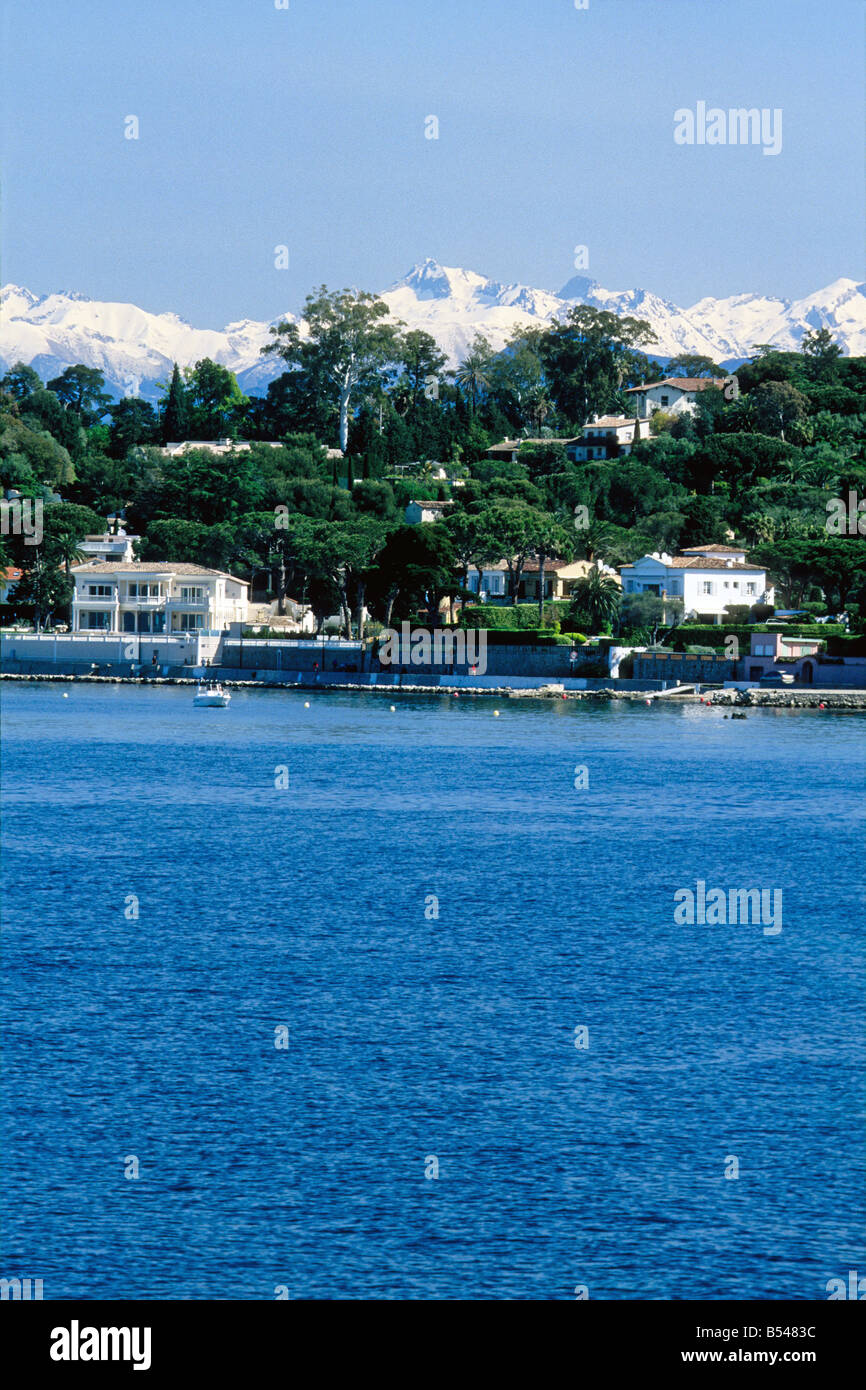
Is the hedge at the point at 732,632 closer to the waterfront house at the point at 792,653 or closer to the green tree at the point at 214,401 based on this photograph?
the waterfront house at the point at 792,653

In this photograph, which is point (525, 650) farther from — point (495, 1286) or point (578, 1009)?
point (495, 1286)

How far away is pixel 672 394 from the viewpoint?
16112 centimetres

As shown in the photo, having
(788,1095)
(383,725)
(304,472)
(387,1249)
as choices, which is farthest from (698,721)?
(387,1249)

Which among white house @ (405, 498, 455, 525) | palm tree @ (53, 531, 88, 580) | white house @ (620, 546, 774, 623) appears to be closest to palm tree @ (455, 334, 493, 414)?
white house @ (405, 498, 455, 525)

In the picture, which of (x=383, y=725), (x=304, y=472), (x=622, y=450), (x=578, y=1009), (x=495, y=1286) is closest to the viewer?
(x=495, y=1286)

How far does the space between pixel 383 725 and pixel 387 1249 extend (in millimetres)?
69450

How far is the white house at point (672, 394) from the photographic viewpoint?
525 ft

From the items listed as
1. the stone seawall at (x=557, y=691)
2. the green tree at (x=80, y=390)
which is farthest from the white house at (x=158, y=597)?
the green tree at (x=80, y=390)

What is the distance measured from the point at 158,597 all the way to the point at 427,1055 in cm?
10172

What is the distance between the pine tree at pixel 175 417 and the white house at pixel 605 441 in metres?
38.3

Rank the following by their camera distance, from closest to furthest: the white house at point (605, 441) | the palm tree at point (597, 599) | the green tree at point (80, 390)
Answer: the palm tree at point (597, 599)
the white house at point (605, 441)
the green tree at point (80, 390)

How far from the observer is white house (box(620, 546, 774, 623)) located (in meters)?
110

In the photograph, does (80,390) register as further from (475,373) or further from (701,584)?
(701,584)
